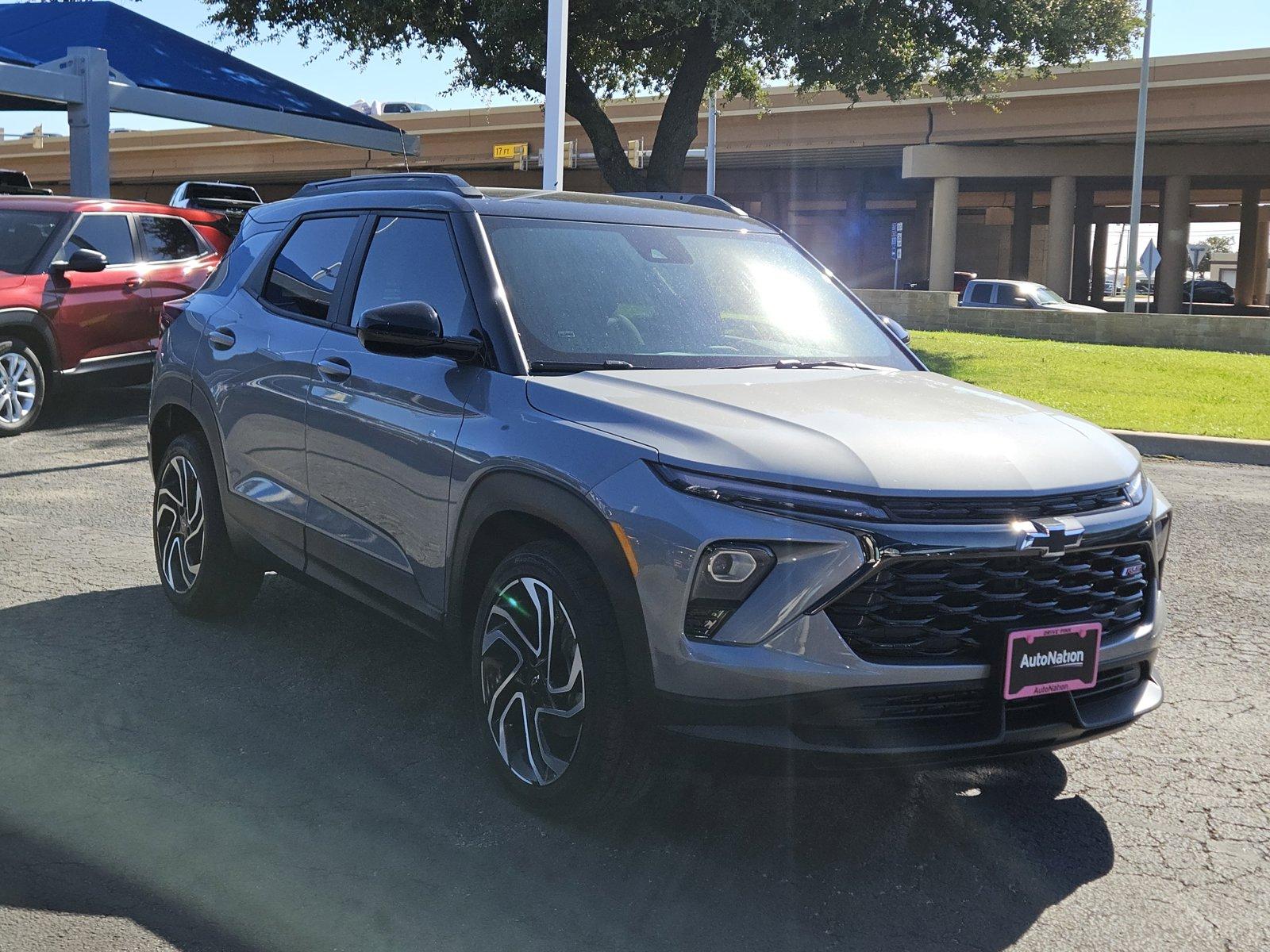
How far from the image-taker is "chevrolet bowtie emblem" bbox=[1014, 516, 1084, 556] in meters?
3.46

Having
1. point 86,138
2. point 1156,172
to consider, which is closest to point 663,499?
point 86,138

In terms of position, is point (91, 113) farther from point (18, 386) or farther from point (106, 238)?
point (18, 386)

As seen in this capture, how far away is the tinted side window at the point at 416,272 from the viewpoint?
14.9 feet

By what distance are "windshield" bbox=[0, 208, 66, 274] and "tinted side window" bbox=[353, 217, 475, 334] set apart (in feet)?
26.1

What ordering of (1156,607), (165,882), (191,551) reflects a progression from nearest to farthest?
(165,882) → (1156,607) → (191,551)

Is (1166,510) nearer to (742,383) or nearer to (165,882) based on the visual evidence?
(742,383)

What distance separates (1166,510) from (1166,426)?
31.1 ft

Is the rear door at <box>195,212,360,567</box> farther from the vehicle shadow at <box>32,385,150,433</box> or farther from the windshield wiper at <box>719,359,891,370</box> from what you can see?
the vehicle shadow at <box>32,385,150,433</box>

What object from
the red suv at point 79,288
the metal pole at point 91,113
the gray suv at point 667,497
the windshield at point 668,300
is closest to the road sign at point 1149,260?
the metal pole at point 91,113

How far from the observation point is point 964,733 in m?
3.44

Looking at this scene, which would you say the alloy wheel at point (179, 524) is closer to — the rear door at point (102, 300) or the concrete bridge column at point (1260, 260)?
the rear door at point (102, 300)

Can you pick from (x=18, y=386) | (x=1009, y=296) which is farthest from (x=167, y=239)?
(x=1009, y=296)

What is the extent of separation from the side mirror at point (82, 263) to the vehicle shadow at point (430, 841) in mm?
7613

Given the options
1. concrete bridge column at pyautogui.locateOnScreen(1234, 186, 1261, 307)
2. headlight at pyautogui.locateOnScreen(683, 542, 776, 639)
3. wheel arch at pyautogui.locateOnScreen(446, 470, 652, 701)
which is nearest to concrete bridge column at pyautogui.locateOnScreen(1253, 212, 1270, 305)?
concrete bridge column at pyautogui.locateOnScreen(1234, 186, 1261, 307)
